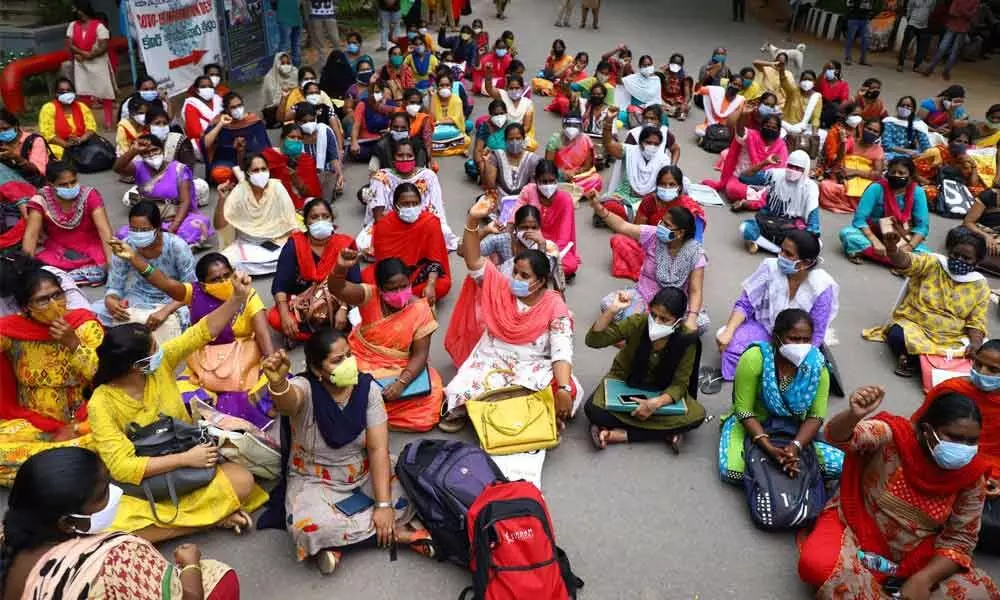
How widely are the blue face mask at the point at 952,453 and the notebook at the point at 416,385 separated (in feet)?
8.90

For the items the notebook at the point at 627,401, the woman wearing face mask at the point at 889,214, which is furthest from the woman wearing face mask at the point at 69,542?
the woman wearing face mask at the point at 889,214

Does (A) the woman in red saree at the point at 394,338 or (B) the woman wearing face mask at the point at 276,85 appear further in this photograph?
(B) the woman wearing face mask at the point at 276,85

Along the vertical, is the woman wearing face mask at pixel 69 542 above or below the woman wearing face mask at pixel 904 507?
above

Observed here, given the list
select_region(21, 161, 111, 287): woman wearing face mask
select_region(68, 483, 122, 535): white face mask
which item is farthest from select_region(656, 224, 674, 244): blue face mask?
select_region(21, 161, 111, 287): woman wearing face mask

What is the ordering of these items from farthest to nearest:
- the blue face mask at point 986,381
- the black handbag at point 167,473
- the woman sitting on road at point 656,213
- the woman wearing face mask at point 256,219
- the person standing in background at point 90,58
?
the person standing in background at point 90,58 < the woman wearing face mask at point 256,219 < the woman sitting on road at point 656,213 < the blue face mask at point 986,381 < the black handbag at point 167,473

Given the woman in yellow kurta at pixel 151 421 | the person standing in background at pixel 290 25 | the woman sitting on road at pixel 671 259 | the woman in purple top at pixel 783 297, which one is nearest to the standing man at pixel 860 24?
the person standing in background at pixel 290 25

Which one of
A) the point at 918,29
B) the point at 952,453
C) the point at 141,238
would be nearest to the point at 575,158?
the point at 141,238

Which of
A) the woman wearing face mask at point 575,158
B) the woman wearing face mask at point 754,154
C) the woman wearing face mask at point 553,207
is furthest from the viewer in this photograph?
the woman wearing face mask at point 575,158

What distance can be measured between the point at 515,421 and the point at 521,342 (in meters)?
0.52

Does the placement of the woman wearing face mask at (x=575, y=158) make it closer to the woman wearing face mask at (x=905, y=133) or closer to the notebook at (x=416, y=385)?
the woman wearing face mask at (x=905, y=133)

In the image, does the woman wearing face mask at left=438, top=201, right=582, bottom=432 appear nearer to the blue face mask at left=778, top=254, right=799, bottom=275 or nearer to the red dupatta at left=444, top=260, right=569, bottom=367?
the red dupatta at left=444, top=260, right=569, bottom=367

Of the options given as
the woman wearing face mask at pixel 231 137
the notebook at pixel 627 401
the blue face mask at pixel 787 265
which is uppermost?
the blue face mask at pixel 787 265

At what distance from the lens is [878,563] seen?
319 centimetres

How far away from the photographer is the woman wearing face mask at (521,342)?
4.36 metres
